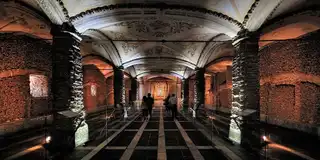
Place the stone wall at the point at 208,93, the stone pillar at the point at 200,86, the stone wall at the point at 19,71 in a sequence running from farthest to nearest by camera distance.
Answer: the stone wall at the point at 208,93 < the stone pillar at the point at 200,86 < the stone wall at the point at 19,71

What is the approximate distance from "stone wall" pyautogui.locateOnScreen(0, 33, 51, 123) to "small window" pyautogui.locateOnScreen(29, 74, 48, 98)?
198mm

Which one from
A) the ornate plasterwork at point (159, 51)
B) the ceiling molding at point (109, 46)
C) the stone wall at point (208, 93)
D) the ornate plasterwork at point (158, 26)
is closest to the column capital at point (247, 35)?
the ornate plasterwork at point (158, 26)

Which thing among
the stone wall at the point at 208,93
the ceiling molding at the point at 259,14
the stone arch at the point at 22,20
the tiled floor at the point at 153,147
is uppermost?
the stone arch at the point at 22,20

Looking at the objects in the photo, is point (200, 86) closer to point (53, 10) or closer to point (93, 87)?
point (53, 10)

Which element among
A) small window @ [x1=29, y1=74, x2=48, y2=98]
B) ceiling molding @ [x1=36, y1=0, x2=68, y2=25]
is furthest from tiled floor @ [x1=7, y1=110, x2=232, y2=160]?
small window @ [x1=29, y1=74, x2=48, y2=98]

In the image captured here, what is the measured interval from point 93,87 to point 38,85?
7.50 meters

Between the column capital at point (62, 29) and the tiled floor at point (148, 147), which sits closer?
the tiled floor at point (148, 147)

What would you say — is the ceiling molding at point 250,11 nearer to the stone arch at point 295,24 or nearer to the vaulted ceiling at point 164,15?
the vaulted ceiling at point 164,15

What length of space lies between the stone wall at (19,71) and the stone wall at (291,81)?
444 inches

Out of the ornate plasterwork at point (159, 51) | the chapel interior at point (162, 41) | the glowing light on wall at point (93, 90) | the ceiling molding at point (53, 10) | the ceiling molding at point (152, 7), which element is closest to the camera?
the ceiling molding at point (53, 10)

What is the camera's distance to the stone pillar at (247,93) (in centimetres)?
544

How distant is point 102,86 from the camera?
17.1 meters

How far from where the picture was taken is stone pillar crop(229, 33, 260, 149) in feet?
17.8

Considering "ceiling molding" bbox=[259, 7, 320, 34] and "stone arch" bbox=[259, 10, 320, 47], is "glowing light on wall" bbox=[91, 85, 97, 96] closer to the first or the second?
"stone arch" bbox=[259, 10, 320, 47]
